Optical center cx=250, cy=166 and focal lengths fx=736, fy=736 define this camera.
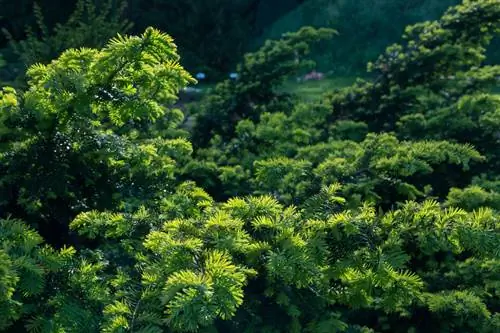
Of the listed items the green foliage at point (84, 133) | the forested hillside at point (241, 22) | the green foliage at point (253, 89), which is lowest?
the forested hillside at point (241, 22)

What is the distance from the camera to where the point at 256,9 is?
1171 cm

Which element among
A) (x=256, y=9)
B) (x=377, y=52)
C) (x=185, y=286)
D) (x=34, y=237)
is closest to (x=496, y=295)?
(x=185, y=286)

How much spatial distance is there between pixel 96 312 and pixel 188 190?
0.97 meters

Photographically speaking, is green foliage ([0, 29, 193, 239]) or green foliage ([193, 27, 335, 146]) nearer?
green foliage ([0, 29, 193, 239])

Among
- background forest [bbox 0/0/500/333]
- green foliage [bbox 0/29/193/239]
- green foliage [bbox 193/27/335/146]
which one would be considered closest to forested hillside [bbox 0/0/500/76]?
green foliage [bbox 193/27/335/146]

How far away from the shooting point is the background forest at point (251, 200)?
Result: 2.25 meters

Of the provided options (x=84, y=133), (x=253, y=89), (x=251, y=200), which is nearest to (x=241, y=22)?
(x=253, y=89)

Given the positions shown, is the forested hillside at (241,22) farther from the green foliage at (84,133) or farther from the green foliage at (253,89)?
the green foliage at (84,133)

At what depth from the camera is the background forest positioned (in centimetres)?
225

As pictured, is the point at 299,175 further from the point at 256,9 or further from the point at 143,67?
the point at 256,9

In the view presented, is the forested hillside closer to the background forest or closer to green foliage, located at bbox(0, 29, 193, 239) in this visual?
the background forest

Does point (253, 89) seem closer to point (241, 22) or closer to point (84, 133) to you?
point (84, 133)

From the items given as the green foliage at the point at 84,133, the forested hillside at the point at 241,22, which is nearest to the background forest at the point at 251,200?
the green foliage at the point at 84,133

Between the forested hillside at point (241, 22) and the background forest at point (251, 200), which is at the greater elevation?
the background forest at point (251, 200)
